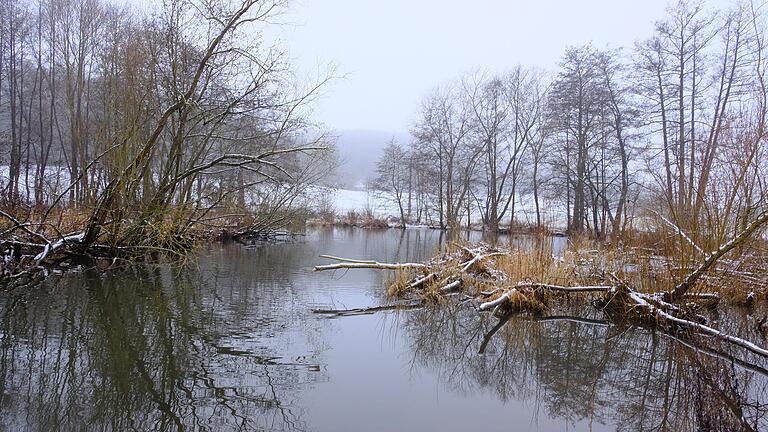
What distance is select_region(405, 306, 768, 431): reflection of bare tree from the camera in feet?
11.9

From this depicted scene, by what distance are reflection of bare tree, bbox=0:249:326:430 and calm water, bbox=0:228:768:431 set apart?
2 centimetres

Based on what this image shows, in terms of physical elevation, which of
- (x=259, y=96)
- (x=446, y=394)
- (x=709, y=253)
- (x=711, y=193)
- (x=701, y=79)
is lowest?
(x=446, y=394)

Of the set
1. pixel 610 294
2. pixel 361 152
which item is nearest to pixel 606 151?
pixel 610 294

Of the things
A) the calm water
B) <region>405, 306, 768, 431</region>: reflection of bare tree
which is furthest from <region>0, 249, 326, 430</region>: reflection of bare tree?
<region>405, 306, 768, 431</region>: reflection of bare tree

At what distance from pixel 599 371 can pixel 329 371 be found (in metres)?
2.70

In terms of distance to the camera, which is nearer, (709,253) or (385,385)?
(385,385)

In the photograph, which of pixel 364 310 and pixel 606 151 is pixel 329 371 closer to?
pixel 364 310

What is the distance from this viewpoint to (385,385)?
4.06 m

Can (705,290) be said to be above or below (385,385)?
above

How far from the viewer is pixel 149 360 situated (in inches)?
162

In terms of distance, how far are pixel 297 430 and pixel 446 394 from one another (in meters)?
1.39

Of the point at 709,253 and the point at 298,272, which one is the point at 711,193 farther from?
the point at 298,272

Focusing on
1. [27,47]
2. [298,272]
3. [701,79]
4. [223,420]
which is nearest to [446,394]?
[223,420]

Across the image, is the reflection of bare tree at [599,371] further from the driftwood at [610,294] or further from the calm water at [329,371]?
the driftwood at [610,294]
